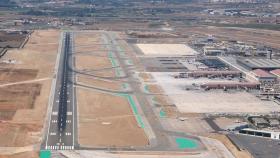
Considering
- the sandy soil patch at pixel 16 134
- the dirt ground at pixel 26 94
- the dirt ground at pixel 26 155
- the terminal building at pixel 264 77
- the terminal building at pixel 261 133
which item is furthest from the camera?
the terminal building at pixel 264 77

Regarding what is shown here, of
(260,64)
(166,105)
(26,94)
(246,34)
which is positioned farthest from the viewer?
(246,34)

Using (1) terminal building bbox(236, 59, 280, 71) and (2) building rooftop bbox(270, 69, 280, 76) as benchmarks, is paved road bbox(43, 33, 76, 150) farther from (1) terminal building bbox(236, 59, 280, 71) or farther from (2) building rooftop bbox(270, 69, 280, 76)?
(2) building rooftop bbox(270, 69, 280, 76)

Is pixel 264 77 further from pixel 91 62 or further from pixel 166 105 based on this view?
pixel 91 62

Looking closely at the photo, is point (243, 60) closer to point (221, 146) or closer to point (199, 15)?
point (221, 146)

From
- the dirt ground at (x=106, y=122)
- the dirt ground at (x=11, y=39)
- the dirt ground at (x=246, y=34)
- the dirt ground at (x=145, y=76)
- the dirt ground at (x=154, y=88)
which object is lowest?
the dirt ground at (x=246, y=34)

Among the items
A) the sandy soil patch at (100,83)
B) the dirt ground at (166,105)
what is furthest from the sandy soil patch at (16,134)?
the sandy soil patch at (100,83)

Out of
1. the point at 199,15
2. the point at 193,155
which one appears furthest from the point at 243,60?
the point at 199,15

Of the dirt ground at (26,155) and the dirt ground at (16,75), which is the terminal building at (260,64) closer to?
the dirt ground at (16,75)

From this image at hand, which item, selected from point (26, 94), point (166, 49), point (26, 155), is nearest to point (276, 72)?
point (166, 49)
